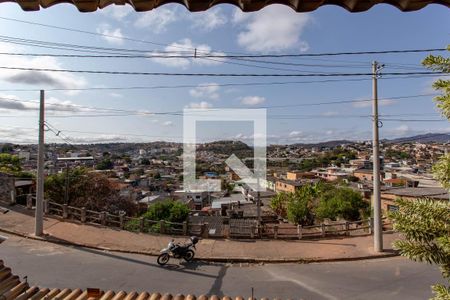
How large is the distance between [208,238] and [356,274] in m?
5.82

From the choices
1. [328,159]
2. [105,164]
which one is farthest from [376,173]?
[328,159]

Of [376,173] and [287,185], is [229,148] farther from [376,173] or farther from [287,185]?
[287,185]

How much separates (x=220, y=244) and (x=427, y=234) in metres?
11.3

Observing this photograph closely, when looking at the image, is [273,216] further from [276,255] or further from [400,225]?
[400,225]

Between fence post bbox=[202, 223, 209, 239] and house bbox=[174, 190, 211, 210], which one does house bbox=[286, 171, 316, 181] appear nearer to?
house bbox=[174, 190, 211, 210]

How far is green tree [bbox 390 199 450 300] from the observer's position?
6.34ft

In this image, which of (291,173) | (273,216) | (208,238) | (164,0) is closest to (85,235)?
(208,238)

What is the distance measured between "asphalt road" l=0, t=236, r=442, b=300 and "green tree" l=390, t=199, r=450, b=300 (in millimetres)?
6847

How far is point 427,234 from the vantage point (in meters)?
1.95

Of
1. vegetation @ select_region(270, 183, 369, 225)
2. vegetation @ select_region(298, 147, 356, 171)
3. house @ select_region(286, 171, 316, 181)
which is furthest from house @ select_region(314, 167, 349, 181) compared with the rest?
vegetation @ select_region(270, 183, 369, 225)

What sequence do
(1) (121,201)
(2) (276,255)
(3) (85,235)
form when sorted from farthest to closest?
1. (1) (121,201)
2. (3) (85,235)
3. (2) (276,255)

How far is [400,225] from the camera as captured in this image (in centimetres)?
200

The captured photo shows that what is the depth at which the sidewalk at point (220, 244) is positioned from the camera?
11.4m

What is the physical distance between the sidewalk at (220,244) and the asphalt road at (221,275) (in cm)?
44
